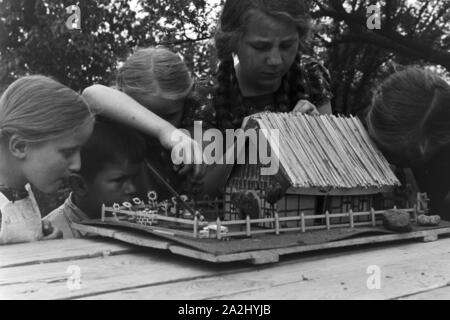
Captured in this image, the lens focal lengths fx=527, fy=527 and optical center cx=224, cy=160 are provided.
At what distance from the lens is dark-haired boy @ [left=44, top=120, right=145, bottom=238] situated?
6.34 feet

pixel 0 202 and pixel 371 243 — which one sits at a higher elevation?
pixel 0 202

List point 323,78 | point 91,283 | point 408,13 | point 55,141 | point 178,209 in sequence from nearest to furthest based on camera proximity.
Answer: point 91,283
point 55,141
point 178,209
point 323,78
point 408,13

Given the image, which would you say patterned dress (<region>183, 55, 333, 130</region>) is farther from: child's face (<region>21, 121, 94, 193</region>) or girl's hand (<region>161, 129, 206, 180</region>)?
child's face (<region>21, 121, 94, 193</region>)

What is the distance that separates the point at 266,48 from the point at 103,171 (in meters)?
0.75

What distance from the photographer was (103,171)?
1949 mm

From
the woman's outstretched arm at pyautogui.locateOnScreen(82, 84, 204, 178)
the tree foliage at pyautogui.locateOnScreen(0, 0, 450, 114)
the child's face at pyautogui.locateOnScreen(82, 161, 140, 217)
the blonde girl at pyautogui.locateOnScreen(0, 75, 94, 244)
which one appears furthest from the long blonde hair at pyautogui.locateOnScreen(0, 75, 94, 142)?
the tree foliage at pyautogui.locateOnScreen(0, 0, 450, 114)

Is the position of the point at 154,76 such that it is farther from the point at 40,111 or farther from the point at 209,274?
the point at 209,274

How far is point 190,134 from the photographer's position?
2020mm

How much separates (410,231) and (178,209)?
77 centimetres

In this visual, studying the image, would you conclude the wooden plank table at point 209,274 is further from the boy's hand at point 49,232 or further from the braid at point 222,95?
the braid at point 222,95
